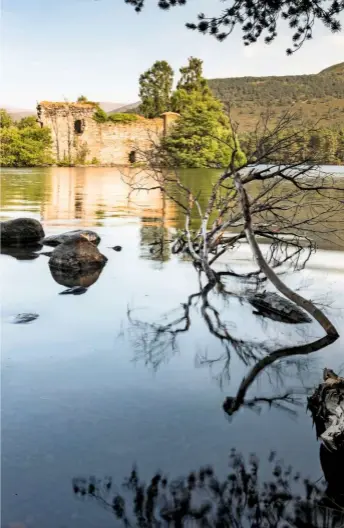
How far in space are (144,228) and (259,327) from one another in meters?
9.27

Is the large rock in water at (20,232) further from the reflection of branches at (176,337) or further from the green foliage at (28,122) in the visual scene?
the green foliage at (28,122)

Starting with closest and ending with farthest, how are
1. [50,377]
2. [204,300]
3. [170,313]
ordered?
[50,377]
[170,313]
[204,300]

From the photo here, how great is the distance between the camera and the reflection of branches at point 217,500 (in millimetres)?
3955

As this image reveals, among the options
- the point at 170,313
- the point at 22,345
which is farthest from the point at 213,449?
the point at 170,313

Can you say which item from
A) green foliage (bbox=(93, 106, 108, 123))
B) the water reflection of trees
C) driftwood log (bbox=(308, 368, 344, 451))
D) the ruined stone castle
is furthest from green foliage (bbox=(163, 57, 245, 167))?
driftwood log (bbox=(308, 368, 344, 451))

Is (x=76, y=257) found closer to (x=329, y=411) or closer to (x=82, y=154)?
(x=329, y=411)

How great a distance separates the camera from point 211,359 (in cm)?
689

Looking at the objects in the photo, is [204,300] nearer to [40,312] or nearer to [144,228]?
[40,312]

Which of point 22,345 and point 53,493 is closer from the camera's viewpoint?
point 53,493

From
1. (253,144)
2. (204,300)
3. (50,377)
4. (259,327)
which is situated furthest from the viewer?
(253,144)

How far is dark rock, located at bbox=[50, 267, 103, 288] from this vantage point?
10188 millimetres

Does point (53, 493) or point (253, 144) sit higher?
point (253, 144)

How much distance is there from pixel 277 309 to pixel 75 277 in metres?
3.78

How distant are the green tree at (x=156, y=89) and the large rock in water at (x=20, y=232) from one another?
51975 mm
